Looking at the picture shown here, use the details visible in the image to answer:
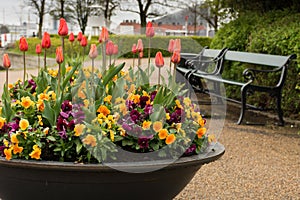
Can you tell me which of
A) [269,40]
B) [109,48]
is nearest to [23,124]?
[109,48]

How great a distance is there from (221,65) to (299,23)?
5.31ft

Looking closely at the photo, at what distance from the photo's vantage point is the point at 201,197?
3.92m

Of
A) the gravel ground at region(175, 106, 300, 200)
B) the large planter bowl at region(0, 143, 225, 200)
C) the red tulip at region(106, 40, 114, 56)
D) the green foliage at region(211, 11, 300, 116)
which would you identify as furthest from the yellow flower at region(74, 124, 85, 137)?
the green foliage at region(211, 11, 300, 116)

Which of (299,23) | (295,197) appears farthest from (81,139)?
(299,23)

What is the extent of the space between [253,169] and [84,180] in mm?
2776

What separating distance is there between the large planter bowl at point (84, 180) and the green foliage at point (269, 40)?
4567 mm

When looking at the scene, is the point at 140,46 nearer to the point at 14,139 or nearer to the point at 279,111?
the point at 14,139

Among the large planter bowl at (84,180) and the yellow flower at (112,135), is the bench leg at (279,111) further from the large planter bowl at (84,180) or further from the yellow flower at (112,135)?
the yellow flower at (112,135)

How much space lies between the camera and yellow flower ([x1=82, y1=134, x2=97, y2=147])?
231cm

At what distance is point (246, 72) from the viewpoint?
705cm

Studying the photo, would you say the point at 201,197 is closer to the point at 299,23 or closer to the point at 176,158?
the point at 176,158

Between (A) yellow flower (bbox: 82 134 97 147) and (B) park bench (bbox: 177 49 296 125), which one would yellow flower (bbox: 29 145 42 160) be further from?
(B) park bench (bbox: 177 49 296 125)

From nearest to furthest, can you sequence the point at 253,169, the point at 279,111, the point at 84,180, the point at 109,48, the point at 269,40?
the point at 84,180 < the point at 109,48 < the point at 253,169 < the point at 279,111 < the point at 269,40

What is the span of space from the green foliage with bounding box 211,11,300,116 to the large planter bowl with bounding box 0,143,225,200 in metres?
4.57
